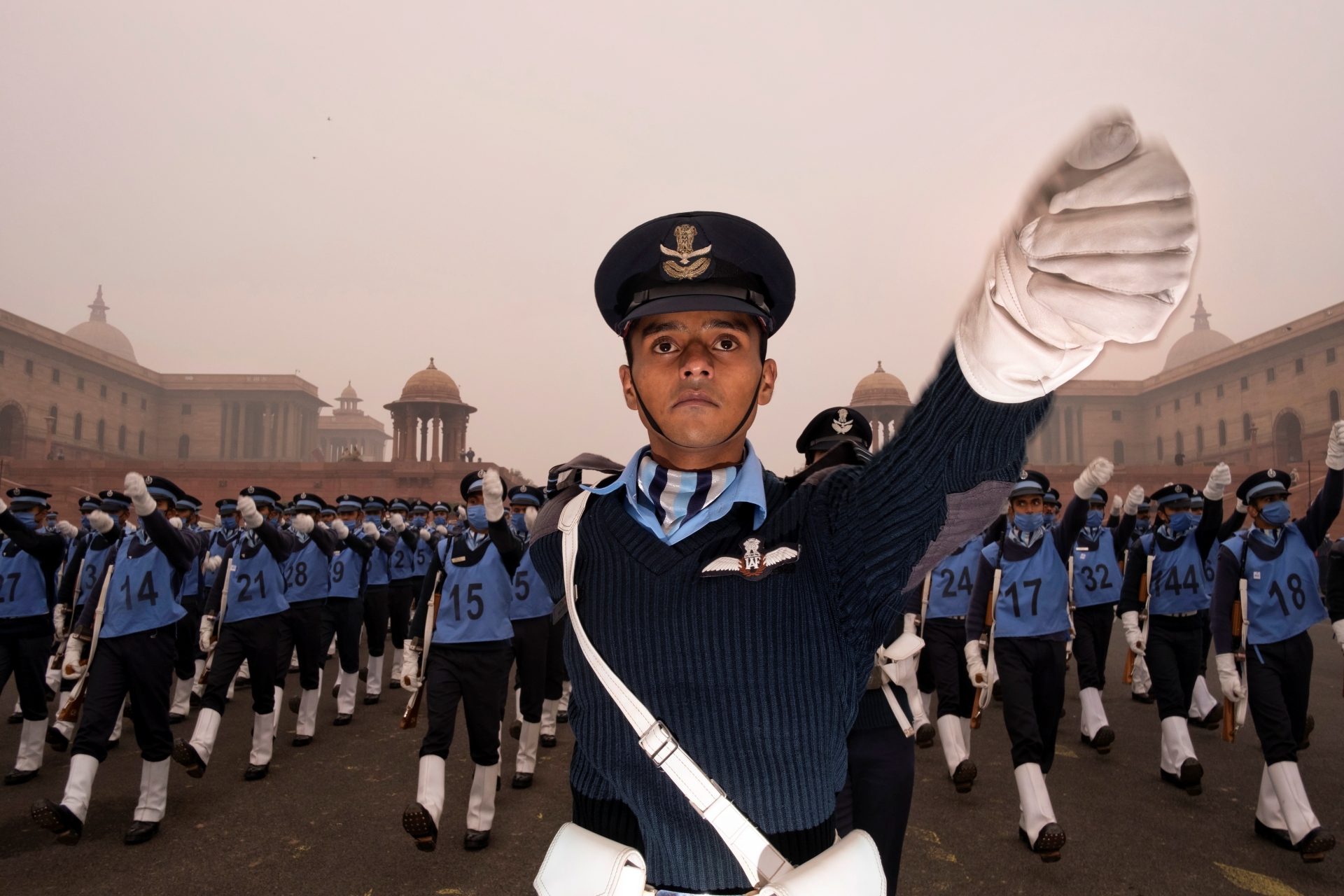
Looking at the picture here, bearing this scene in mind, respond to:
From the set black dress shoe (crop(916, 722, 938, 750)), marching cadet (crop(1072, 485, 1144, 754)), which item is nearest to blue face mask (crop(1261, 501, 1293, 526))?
marching cadet (crop(1072, 485, 1144, 754))

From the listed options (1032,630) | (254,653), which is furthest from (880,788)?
(254,653)

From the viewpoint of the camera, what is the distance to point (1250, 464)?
4569cm

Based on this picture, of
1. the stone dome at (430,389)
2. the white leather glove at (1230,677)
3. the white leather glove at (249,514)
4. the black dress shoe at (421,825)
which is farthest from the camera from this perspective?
the stone dome at (430,389)

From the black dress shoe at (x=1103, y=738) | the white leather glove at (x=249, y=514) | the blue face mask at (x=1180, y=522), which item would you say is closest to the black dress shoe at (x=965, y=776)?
the black dress shoe at (x=1103, y=738)

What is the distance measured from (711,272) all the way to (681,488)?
43 cm

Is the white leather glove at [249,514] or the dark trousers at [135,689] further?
the white leather glove at [249,514]

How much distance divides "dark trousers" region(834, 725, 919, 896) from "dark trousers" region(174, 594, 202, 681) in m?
7.16

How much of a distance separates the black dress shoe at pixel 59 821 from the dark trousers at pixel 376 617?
465 cm

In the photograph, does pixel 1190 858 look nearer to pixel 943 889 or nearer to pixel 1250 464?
pixel 943 889

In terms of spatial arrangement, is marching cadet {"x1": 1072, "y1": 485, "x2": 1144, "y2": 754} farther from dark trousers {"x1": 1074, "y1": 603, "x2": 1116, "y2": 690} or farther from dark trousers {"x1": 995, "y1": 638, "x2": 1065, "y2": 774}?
dark trousers {"x1": 995, "y1": 638, "x2": 1065, "y2": 774}

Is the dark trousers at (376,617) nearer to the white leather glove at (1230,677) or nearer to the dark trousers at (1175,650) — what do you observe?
the dark trousers at (1175,650)

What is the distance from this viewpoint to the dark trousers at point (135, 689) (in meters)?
→ 5.50

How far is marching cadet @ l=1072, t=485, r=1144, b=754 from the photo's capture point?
7.65 m

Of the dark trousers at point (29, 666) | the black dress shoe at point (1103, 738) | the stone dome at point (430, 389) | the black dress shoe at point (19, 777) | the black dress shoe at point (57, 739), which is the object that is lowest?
the black dress shoe at point (19, 777)
